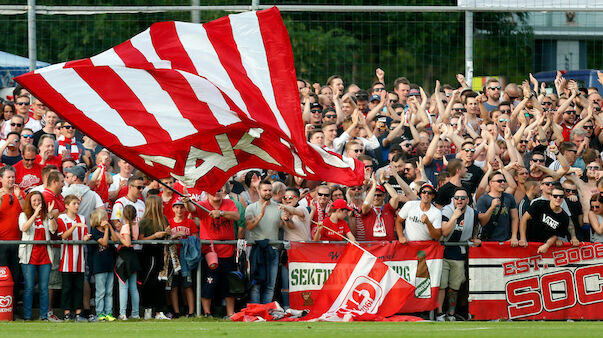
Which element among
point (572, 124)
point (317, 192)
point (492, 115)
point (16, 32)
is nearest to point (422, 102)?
point (492, 115)

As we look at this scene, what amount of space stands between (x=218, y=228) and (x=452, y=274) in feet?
10.6

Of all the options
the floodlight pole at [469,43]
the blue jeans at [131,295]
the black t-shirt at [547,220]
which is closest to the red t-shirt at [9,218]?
the blue jeans at [131,295]

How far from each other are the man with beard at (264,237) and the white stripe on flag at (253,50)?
128 inches

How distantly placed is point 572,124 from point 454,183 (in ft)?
12.5

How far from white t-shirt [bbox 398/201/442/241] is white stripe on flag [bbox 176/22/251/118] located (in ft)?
13.7

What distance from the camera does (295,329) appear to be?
13891mm

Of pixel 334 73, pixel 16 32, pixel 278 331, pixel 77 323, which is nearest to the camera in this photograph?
pixel 278 331

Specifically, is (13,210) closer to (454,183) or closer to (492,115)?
(454,183)

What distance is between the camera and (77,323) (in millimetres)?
14930

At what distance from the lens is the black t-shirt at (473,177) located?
57.1 ft

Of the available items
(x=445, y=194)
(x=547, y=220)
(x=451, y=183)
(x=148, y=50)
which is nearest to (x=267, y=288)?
(x=445, y=194)

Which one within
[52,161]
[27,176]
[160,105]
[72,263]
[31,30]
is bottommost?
[72,263]

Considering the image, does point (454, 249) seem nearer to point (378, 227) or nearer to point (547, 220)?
point (378, 227)

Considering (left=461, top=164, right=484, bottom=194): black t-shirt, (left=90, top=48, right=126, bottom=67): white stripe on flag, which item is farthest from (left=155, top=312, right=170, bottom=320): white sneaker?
(left=461, top=164, right=484, bottom=194): black t-shirt
